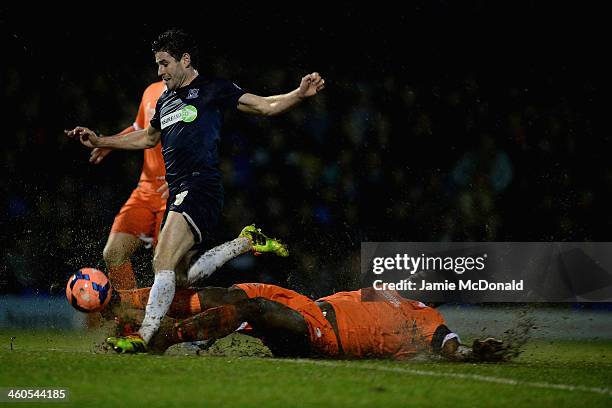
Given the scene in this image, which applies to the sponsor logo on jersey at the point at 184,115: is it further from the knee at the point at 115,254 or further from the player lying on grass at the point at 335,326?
the knee at the point at 115,254

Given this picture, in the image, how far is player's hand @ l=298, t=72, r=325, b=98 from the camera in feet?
18.1

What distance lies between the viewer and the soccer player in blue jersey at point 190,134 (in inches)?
216

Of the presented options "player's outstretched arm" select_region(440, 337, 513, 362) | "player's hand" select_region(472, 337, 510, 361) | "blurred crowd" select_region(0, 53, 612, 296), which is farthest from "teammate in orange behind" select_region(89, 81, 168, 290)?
"player's hand" select_region(472, 337, 510, 361)

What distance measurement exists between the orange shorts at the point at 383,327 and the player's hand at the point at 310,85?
1225 mm

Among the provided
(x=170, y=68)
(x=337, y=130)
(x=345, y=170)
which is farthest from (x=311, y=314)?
(x=337, y=130)

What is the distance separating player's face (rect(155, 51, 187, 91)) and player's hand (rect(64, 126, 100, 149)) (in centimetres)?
65

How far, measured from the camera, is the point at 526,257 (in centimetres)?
988

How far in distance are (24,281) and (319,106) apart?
3.73 m

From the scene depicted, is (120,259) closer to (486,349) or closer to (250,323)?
(250,323)

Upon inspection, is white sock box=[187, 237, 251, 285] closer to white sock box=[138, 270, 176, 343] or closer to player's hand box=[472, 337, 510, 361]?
white sock box=[138, 270, 176, 343]

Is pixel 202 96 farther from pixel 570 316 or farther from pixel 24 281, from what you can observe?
pixel 570 316

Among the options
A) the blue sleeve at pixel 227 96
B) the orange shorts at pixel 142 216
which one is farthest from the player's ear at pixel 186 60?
the orange shorts at pixel 142 216

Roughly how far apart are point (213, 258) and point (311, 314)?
3.57 feet

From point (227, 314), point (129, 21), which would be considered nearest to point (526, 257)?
point (129, 21)
